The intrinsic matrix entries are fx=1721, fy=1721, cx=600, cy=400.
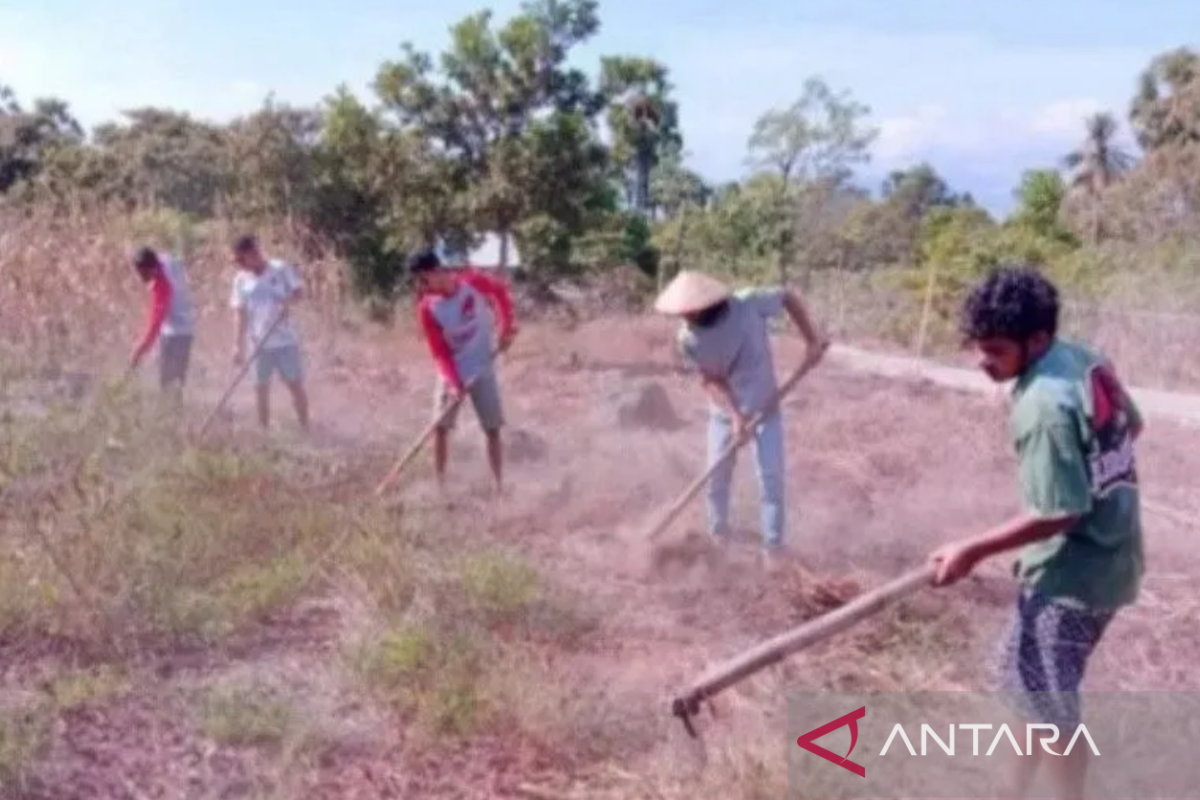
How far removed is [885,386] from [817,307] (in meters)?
8.69

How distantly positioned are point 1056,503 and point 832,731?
122cm

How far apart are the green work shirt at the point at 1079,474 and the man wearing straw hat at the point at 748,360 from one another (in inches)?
115

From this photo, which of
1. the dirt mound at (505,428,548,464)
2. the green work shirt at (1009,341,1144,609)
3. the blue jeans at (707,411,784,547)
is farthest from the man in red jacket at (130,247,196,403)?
the green work shirt at (1009,341,1144,609)

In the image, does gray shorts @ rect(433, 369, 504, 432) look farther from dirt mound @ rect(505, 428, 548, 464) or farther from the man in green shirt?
the man in green shirt

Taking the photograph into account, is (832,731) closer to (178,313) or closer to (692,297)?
(692,297)

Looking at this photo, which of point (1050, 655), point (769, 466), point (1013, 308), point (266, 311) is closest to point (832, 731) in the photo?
point (1050, 655)

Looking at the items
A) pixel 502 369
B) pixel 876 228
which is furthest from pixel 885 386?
pixel 876 228

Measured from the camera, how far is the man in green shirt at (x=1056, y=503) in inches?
141

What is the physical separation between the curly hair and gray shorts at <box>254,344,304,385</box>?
7.34 m

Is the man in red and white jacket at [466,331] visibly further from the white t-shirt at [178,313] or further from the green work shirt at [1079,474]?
the green work shirt at [1079,474]

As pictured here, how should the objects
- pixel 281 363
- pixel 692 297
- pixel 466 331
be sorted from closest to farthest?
pixel 692 297 → pixel 466 331 → pixel 281 363

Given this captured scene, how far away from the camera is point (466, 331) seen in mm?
8586

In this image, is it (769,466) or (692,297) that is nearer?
(692,297)

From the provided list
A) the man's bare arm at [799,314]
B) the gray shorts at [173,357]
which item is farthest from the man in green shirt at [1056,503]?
the gray shorts at [173,357]
